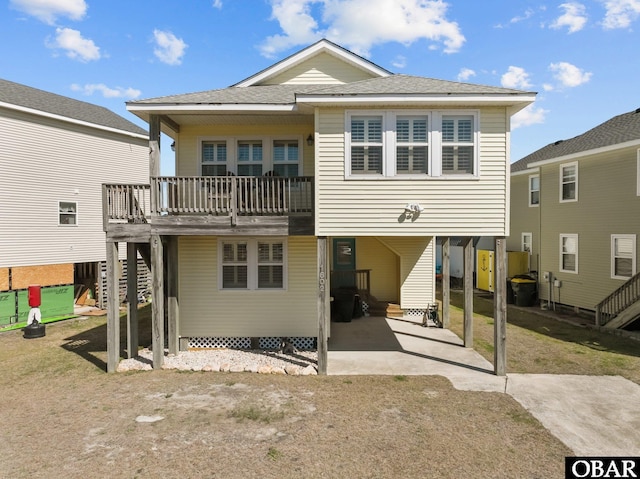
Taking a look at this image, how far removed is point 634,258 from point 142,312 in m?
18.6

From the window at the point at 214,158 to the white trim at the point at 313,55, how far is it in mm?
2504

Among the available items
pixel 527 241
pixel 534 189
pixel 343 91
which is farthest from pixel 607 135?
pixel 343 91

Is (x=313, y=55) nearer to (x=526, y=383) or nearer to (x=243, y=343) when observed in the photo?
(x=243, y=343)

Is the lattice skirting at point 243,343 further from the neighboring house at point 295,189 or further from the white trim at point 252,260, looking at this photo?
the white trim at point 252,260

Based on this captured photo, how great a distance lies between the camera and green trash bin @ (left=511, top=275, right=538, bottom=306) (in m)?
15.8

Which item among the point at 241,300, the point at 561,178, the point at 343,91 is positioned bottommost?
the point at 241,300

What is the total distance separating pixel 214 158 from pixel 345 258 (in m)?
7.20

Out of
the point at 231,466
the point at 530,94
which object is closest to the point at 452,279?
the point at 530,94

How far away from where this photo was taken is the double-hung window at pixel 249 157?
9.79m

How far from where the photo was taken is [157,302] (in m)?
8.23

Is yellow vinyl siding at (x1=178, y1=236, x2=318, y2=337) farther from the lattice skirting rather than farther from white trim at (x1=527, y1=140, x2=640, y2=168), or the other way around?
white trim at (x1=527, y1=140, x2=640, y2=168)

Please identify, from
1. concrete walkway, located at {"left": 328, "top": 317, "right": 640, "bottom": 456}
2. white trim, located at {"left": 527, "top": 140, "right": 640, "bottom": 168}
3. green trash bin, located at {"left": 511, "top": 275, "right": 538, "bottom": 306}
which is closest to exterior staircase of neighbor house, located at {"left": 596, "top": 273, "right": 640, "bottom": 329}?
green trash bin, located at {"left": 511, "top": 275, "right": 538, "bottom": 306}

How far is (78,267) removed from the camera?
682 inches

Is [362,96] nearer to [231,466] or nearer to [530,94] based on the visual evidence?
[530,94]
